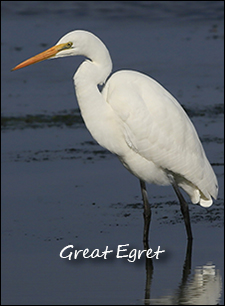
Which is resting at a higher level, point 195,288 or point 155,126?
point 155,126

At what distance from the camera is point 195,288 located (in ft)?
14.4

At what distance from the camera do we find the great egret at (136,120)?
4727 mm

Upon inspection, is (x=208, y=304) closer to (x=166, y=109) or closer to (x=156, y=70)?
(x=166, y=109)

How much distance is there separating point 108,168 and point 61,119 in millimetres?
1853

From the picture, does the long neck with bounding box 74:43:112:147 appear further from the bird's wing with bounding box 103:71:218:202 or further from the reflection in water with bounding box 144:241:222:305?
the reflection in water with bounding box 144:241:222:305

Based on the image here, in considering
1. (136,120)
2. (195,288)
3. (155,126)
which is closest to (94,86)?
(136,120)

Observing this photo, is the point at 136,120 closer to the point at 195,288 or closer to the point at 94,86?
the point at 94,86

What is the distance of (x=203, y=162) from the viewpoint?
17.2 ft

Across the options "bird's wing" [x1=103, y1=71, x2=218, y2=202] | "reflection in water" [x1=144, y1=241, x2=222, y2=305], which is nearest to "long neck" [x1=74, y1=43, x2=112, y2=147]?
"bird's wing" [x1=103, y1=71, x2=218, y2=202]

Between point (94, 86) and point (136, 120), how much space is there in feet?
1.29

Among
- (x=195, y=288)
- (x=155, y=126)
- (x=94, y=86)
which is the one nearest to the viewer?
(x=195, y=288)

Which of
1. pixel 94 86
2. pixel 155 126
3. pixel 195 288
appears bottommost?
pixel 195 288

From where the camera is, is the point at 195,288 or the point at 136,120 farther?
the point at 136,120

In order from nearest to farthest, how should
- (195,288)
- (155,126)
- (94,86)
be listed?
(195,288) < (94,86) < (155,126)
